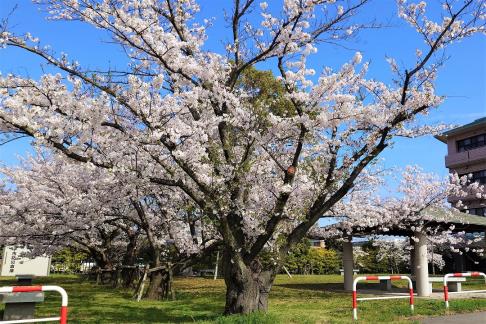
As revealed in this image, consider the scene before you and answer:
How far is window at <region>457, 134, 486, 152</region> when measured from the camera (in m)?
36.8

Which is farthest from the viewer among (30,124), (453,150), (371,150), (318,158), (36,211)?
(453,150)

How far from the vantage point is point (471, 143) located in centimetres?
3794

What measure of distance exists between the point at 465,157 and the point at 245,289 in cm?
3462

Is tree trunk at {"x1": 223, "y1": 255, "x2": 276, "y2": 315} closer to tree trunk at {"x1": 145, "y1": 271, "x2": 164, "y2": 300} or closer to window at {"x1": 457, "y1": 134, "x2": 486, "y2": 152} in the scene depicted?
tree trunk at {"x1": 145, "y1": 271, "x2": 164, "y2": 300}

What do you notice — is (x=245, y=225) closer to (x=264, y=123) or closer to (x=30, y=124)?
(x=264, y=123)

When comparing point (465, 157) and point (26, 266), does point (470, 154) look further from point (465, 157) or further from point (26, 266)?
point (26, 266)

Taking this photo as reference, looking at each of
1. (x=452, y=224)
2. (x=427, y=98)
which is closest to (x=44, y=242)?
(x=427, y=98)

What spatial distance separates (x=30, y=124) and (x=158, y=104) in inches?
95.1

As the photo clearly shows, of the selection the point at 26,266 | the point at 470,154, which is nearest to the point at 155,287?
the point at 26,266

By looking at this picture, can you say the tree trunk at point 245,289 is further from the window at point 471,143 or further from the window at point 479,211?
the window at point 471,143

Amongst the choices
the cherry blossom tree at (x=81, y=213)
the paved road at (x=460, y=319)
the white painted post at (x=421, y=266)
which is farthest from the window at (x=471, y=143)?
the paved road at (x=460, y=319)

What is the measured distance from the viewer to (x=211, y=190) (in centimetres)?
882

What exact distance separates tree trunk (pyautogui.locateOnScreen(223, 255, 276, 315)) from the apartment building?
3200 cm

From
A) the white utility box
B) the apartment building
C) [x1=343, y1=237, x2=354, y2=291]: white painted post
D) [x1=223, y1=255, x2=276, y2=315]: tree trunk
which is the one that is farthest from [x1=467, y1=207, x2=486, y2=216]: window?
the white utility box
